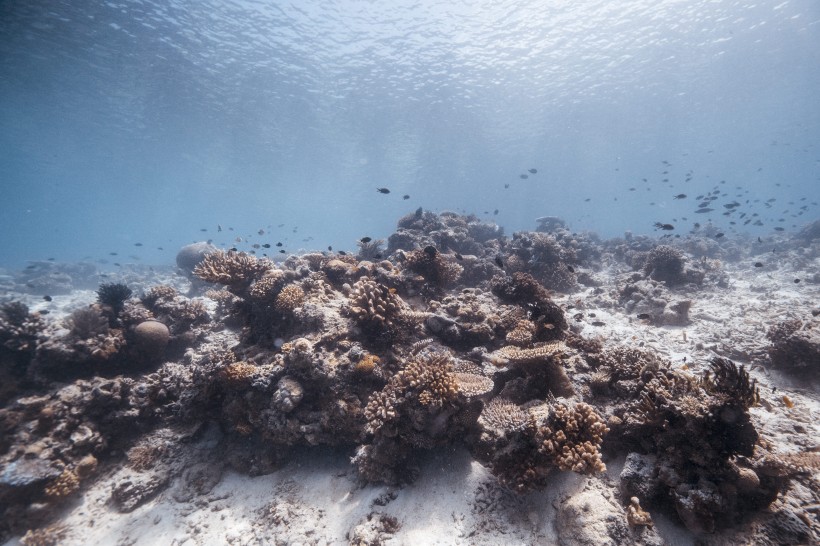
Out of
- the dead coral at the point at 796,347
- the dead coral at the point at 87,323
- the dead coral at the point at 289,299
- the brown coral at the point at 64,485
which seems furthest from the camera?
the dead coral at the point at 289,299

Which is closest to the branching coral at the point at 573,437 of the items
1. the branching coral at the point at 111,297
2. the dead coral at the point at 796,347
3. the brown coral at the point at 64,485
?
the dead coral at the point at 796,347

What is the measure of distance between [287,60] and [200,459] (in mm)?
33759

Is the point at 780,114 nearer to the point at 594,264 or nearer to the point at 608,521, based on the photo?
the point at 594,264

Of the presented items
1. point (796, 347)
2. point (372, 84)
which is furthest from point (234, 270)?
point (372, 84)

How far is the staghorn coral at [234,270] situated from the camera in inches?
353

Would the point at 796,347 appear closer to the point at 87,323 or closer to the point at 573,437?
the point at 573,437

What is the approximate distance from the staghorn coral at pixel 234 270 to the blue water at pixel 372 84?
1065 cm

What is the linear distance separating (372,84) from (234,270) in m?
33.8

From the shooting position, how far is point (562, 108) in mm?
49594

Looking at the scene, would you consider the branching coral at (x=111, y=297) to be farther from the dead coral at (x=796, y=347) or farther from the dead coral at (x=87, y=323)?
the dead coral at (x=796, y=347)

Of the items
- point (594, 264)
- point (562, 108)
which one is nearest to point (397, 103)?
point (562, 108)

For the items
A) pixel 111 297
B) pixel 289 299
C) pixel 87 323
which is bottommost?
pixel 87 323

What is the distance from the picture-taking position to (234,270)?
9.12 m

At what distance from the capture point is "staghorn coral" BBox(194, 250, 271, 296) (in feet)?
29.5
